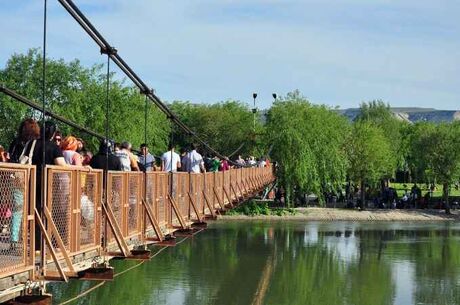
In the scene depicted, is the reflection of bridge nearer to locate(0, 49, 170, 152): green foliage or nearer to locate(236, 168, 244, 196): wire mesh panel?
locate(236, 168, 244, 196): wire mesh panel

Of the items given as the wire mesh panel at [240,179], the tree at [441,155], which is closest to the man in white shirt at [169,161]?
the wire mesh panel at [240,179]

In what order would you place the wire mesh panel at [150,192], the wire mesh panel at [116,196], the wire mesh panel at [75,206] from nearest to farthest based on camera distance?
the wire mesh panel at [75,206]
the wire mesh panel at [116,196]
the wire mesh panel at [150,192]

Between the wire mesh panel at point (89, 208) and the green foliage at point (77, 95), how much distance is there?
25.2 m

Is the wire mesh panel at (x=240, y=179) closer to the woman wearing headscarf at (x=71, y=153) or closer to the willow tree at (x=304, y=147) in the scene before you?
the woman wearing headscarf at (x=71, y=153)

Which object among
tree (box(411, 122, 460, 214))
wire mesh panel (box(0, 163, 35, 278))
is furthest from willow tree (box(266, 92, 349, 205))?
wire mesh panel (box(0, 163, 35, 278))

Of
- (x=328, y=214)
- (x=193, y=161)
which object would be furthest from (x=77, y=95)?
(x=193, y=161)

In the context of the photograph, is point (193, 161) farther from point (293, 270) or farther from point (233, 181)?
point (293, 270)

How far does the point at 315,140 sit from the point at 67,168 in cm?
3744

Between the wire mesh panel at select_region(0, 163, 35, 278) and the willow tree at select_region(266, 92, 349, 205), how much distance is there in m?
36.2

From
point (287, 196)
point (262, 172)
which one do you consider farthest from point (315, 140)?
point (262, 172)

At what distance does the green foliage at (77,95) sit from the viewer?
3222cm

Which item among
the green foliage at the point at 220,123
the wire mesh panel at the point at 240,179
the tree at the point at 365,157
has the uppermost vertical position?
the green foliage at the point at 220,123

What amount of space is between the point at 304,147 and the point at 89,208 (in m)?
35.6

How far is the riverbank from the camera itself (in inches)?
1633
